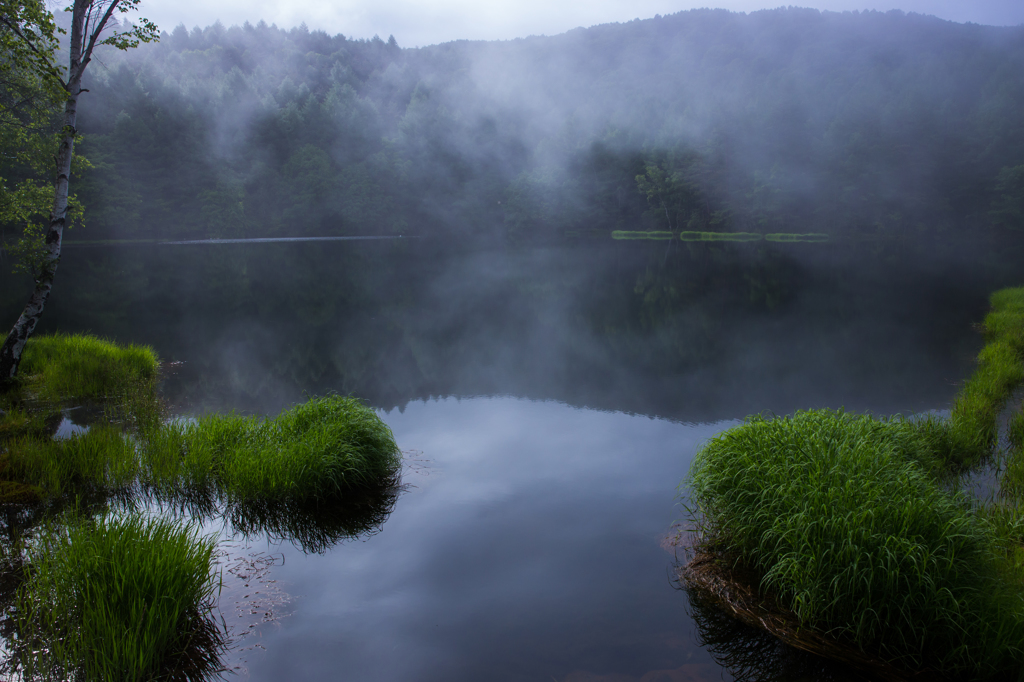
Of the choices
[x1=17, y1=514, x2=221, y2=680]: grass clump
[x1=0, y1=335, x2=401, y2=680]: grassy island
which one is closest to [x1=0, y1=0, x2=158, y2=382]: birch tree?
[x1=0, y1=335, x2=401, y2=680]: grassy island

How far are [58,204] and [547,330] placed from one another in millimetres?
11486

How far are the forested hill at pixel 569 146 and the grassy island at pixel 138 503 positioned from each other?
1946 inches

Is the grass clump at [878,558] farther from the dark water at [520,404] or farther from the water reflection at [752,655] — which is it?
the dark water at [520,404]

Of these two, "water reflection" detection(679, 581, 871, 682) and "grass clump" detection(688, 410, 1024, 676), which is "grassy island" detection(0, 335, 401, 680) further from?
"grass clump" detection(688, 410, 1024, 676)

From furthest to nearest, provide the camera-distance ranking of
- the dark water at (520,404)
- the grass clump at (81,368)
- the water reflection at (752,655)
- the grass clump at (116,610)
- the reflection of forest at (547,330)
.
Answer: the reflection of forest at (547,330), the grass clump at (81,368), the dark water at (520,404), the water reflection at (752,655), the grass clump at (116,610)

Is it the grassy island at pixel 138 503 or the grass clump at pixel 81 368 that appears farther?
the grass clump at pixel 81 368

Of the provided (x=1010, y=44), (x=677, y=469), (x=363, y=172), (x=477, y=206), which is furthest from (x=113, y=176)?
(x=1010, y=44)

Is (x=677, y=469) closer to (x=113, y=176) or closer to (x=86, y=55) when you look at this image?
(x=86, y=55)

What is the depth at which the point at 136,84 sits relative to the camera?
194 feet

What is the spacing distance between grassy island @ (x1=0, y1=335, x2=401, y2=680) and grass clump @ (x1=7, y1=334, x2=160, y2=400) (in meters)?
0.04

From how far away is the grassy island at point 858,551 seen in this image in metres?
3.44

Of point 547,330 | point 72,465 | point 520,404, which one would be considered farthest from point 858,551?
point 547,330

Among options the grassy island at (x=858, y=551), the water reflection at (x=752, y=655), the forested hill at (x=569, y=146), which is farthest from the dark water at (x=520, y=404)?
the forested hill at (x=569, y=146)

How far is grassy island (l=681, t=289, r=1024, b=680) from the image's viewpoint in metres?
3.44
